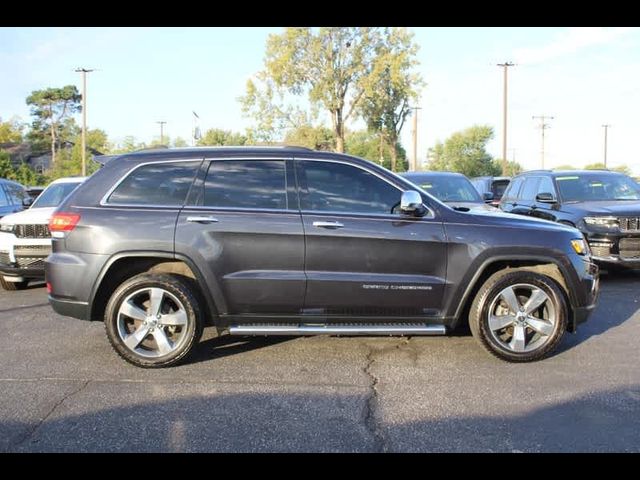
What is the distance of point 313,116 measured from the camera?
140 ft

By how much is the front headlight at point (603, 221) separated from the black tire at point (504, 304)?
3913mm

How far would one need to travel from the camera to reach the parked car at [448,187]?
30.3 feet

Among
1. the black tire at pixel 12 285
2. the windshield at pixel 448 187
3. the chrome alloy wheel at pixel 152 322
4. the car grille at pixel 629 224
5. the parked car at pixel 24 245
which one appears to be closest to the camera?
the chrome alloy wheel at pixel 152 322

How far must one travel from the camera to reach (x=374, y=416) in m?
3.65

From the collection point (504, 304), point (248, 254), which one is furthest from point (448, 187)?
point (248, 254)

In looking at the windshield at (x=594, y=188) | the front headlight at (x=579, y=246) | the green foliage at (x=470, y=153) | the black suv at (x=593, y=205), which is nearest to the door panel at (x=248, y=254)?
the front headlight at (x=579, y=246)

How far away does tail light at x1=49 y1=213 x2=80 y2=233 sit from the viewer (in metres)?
4.68

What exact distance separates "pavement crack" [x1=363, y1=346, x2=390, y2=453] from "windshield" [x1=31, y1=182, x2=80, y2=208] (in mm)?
6629

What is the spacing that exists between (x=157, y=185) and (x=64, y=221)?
32.8 inches

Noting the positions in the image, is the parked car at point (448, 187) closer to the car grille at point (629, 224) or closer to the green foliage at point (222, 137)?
the car grille at point (629, 224)

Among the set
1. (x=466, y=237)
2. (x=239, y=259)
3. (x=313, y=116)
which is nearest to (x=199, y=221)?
(x=239, y=259)

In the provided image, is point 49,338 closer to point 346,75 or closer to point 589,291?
point 589,291

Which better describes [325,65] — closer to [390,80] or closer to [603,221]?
[390,80]
